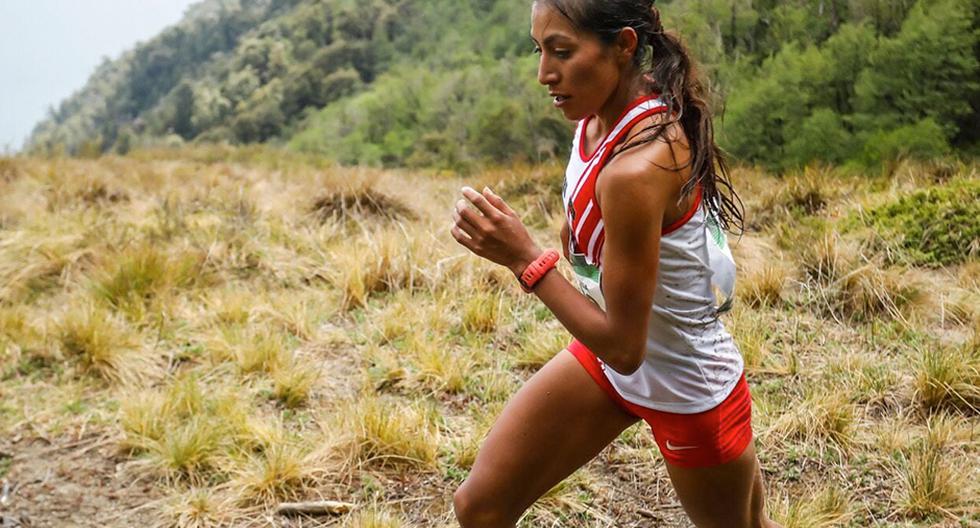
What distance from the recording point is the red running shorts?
1.72 meters

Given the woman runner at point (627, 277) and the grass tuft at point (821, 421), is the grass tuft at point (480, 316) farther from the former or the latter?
the woman runner at point (627, 277)

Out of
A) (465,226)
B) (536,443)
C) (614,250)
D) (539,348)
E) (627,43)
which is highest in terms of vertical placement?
(627,43)

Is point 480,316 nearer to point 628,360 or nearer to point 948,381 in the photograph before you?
point 948,381

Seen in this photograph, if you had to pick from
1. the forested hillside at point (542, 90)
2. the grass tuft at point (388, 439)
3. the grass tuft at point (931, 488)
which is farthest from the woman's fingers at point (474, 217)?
the grass tuft at point (931, 488)

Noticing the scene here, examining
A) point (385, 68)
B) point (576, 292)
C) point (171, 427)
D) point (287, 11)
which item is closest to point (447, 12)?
point (385, 68)

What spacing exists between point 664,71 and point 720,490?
0.97m

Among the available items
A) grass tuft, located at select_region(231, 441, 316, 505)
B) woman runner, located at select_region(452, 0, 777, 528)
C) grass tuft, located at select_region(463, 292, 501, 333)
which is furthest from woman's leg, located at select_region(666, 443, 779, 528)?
grass tuft, located at select_region(463, 292, 501, 333)

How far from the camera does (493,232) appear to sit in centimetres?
160

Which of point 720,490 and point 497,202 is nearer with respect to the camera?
point 497,202

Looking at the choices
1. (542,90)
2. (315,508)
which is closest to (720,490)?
(315,508)

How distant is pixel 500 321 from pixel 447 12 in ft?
57.3

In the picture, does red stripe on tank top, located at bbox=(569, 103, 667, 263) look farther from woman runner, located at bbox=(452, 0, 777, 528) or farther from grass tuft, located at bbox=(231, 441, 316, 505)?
grass tuft, located at bbox=(231, 441, 316, 505)

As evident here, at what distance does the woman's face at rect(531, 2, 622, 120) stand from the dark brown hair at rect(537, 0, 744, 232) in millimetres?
20

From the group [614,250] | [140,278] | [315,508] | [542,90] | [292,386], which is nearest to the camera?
[614,250]
